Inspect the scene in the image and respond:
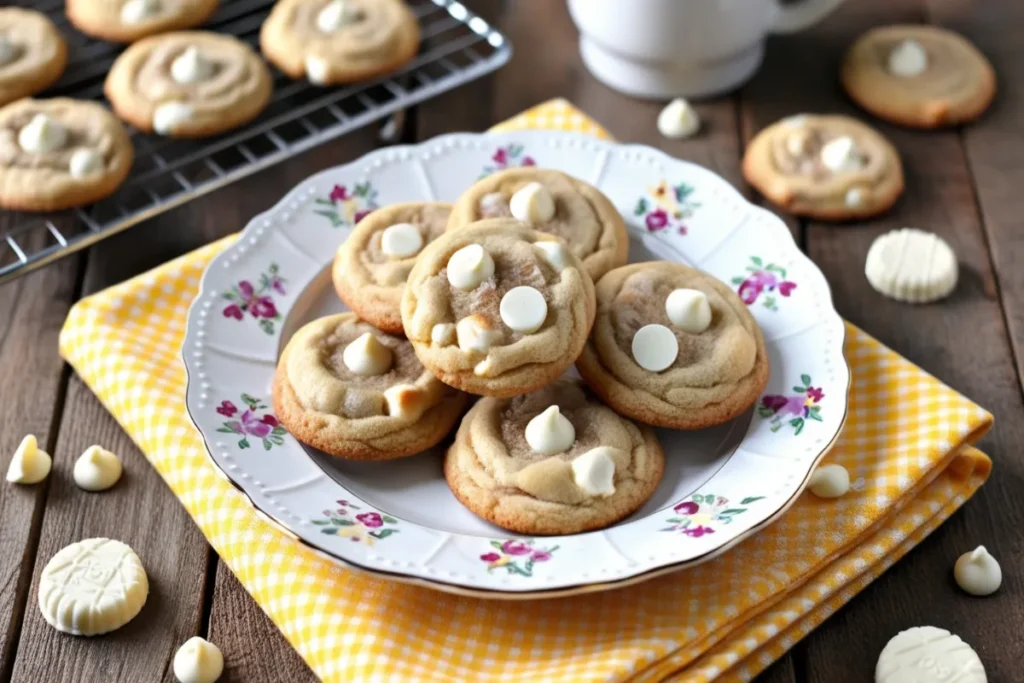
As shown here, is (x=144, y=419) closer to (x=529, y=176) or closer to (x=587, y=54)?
(x=529, y=176)

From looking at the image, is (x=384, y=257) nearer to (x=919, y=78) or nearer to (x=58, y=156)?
(x=58, y=156)

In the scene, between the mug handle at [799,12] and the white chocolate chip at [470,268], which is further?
the mug handle at [799,12]

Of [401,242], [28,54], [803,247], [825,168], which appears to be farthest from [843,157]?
[28,54]

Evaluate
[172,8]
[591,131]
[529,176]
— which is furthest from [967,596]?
[172,8]

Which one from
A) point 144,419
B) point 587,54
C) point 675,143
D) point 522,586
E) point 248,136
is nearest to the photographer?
point 522,586

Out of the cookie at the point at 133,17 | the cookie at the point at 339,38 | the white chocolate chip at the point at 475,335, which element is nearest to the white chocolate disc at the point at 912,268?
the white chocolate chip at the point at 475,335

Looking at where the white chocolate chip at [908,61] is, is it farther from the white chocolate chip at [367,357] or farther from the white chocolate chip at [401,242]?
the white chocolate chip at [367,357]

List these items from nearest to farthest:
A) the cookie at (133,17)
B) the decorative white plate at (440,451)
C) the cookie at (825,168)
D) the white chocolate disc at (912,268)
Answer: the decorative white plate at (440,451) → the white chocolate disc at (912,268) → the cookie at (825,168) → the cookie at (133,17)
